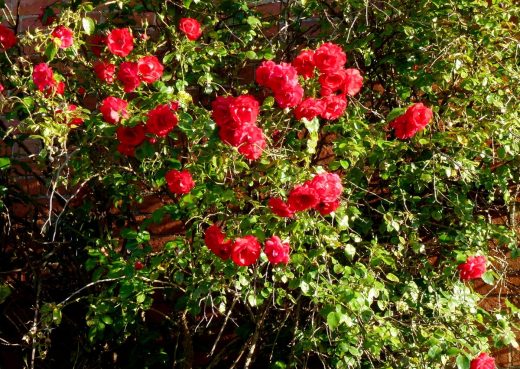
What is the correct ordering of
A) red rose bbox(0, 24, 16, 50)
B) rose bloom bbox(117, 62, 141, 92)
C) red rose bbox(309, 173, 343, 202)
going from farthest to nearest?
red rose bbox(0, 24, 16, 50) → rose bloom bbox(117, 62, 141, 92) → red rose bbox(309, 173, 343, 202)

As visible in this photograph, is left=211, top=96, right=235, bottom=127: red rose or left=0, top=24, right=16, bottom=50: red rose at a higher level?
left=211, top=96, right=235, bottom=127: red rose

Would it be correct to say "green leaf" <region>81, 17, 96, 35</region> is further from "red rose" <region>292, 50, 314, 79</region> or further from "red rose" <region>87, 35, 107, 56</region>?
"red rose" <region>292, 50, 314, 79</region>

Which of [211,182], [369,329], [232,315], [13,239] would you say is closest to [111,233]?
[13,239]

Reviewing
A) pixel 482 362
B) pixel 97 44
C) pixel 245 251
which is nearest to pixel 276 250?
pixel 245 251

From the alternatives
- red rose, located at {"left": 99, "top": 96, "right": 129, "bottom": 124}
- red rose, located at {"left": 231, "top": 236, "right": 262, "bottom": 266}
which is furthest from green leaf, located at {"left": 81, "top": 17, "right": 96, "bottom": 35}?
red rose, located at {"left": 231, "top": 236, "right": 262, "bottom": 266}

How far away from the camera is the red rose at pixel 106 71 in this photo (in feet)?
7.57

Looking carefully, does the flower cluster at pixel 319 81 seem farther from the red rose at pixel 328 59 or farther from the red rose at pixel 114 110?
the red rose at pixel 114 110

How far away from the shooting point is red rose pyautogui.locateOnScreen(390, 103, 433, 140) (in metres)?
2.10

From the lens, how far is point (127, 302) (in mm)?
2320

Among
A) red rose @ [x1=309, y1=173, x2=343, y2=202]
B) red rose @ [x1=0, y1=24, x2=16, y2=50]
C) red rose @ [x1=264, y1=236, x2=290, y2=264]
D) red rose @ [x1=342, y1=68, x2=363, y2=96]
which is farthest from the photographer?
red rose @ [x1=0, y1=24, x2=16, y2=50]

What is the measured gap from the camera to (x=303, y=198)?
181cm

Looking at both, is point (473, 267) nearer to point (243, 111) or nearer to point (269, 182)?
point (269, 182)

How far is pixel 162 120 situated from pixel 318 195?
46 centimetres

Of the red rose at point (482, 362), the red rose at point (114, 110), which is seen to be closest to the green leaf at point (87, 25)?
the red rose at point (114, 110)
